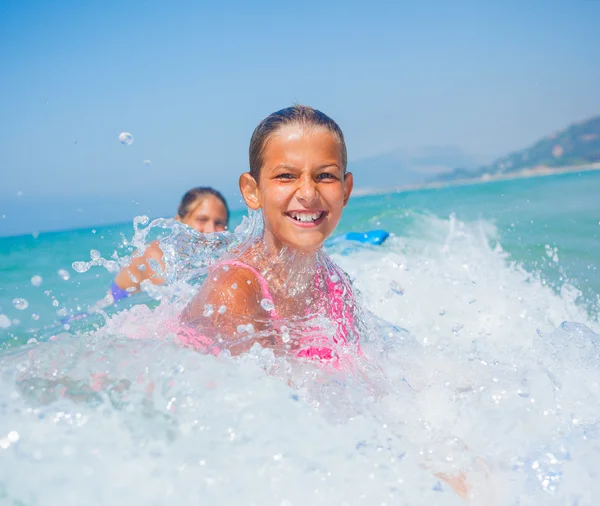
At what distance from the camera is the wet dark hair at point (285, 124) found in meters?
2.33

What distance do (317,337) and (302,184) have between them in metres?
0.63

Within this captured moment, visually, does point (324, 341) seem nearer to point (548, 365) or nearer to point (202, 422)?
point (202, 422)

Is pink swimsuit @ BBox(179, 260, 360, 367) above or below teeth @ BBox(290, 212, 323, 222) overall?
below

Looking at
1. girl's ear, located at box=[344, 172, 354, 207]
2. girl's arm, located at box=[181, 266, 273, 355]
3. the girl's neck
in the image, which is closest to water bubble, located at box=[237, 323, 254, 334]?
girl's arm, located at box=[181, 266, 273, 355]

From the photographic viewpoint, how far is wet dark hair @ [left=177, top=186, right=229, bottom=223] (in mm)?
5098

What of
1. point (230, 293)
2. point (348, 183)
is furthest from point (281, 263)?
point (348, 183)

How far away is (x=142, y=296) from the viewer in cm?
476

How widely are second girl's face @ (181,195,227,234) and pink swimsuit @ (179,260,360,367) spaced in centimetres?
251

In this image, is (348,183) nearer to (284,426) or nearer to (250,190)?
(250,190)

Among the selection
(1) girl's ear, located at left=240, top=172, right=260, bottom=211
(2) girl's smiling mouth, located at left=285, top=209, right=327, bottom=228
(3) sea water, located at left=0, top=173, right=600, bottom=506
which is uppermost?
(1) girl's ear, located at left=240, top=172, right=260, bottom=211

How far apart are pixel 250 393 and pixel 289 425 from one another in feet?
0.55

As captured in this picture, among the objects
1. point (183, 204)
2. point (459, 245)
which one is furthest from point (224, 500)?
point (459, 245)

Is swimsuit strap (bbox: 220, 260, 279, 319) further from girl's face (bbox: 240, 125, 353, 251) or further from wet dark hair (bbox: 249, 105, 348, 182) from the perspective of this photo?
wet dark hair (bbox: 249, 105, 348, 182)

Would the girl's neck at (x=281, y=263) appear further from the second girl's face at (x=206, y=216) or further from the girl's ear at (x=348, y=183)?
the second girl's face at (x=206, y=216)
